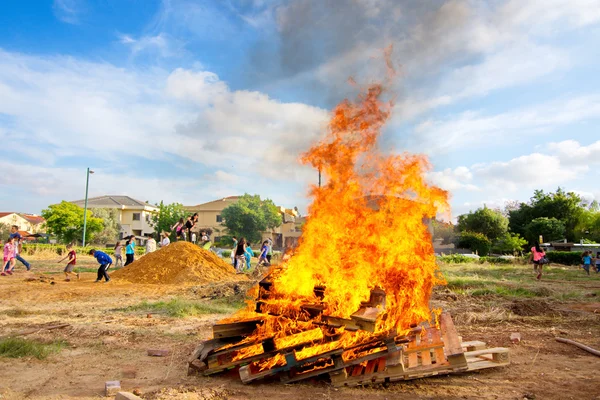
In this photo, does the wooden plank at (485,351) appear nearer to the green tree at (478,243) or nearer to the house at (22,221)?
the green tree at (478,243)

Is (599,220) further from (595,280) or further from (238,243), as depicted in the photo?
(238,243)

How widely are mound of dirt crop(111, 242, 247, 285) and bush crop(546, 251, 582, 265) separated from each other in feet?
92.0

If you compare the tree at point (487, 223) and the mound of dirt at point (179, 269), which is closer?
the mound of dirt at point (179, 269)

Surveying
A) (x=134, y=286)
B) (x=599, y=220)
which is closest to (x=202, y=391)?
(x=134, y=286)

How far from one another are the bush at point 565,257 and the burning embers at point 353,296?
33049 mm

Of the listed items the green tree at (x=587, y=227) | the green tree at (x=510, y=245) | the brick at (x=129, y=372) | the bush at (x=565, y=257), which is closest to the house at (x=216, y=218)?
the green tree at (x=510, y=245)

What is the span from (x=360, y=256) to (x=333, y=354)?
1.57 meters

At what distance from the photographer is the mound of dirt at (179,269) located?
1869 centimetres

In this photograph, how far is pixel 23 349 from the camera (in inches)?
256

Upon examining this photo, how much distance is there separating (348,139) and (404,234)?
222 centimetres

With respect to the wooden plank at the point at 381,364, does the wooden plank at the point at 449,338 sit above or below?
above

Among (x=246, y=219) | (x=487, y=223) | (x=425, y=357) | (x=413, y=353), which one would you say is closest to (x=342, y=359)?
(x=413, y=353)

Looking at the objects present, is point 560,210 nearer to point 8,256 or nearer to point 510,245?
point 510,245

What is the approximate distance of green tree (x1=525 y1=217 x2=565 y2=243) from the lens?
47.8 meters
